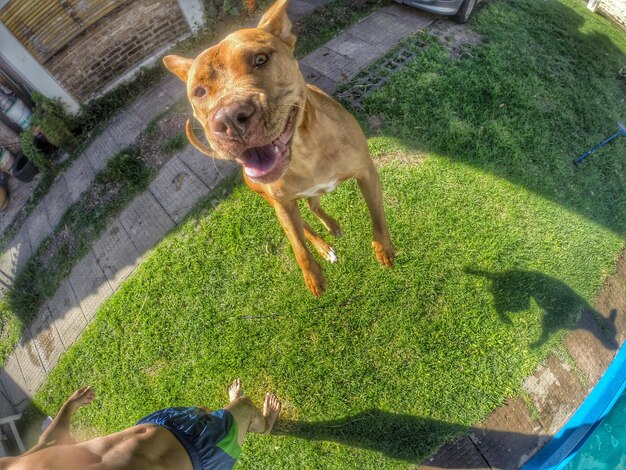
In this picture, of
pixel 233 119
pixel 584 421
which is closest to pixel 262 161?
pixel 233 119

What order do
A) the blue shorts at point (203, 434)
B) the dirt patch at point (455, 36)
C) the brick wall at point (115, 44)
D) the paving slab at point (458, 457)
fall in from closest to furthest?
the blue shorts at point (203, 434) → the paving slab at point (458, 457) → the dirt patch at point (455, 36) → the brick wall at point (115, 44)

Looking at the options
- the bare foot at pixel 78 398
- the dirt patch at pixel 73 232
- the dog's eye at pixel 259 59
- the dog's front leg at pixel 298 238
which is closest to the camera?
the dog's eye at pixel 259 59

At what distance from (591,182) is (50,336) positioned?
285 inches

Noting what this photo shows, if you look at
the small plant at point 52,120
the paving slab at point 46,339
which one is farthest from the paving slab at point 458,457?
the small plant at point 52,120

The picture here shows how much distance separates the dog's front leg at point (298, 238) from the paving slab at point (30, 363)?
13.0 ft

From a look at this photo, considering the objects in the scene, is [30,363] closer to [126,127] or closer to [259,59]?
[126,127]

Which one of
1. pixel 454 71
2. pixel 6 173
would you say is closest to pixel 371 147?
pixel 454 71

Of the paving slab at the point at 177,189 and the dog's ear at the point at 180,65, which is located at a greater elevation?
the dog's ear at the point at 180,65

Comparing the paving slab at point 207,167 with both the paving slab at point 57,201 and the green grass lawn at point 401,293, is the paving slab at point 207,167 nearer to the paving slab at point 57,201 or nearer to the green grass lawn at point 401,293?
the green grass lawn at point 401,293

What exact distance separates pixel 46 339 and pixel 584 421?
638 centimetres

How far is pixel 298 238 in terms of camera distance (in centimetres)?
334

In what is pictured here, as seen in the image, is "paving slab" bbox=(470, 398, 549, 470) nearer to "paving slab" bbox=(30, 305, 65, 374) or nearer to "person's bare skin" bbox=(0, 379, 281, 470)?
"person's bare skin" bbox=(0, 379, 281, 470)

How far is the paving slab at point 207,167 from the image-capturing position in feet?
17.7

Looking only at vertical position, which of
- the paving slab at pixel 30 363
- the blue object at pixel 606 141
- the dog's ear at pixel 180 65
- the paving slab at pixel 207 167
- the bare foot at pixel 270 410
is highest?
the dog's ear at pixel 180 65
